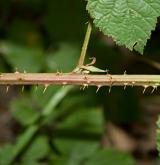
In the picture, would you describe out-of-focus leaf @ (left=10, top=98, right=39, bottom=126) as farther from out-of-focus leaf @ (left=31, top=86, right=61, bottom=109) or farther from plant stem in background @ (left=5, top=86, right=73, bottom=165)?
plant stem in background @ (left=5, top=86, right=73, bottom=165)

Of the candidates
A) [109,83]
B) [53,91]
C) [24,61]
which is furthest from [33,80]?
[24,61]

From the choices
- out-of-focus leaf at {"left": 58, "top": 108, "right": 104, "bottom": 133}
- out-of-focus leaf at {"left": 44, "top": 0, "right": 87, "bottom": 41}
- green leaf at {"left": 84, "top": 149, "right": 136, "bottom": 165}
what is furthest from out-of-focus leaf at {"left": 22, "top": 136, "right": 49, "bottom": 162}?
out-of-focus leaf at {"left": 44, "top": 0, "right": 87, "bottom": 41}

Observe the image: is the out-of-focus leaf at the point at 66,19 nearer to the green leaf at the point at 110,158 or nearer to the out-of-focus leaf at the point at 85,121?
the out-of-focus leaf at the point at 85,121

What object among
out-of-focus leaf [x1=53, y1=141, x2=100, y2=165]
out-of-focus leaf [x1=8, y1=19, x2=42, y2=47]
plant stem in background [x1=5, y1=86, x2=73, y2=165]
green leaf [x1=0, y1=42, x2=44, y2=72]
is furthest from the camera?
out-of-focus leaf [x1=8, y1=19, x2=42, y2=47]

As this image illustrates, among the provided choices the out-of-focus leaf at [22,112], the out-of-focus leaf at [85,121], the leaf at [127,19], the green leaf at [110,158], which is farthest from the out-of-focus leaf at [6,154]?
the leaf at [127,19]

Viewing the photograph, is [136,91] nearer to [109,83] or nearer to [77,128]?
[77,128]

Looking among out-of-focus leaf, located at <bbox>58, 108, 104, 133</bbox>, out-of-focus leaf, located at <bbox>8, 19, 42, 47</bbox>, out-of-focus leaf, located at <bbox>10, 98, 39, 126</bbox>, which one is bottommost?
out-of-focus leaf, located at <bbox>10, 98, 39, 126</bbox>

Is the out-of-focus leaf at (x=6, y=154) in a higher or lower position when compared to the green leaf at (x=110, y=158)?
lower
